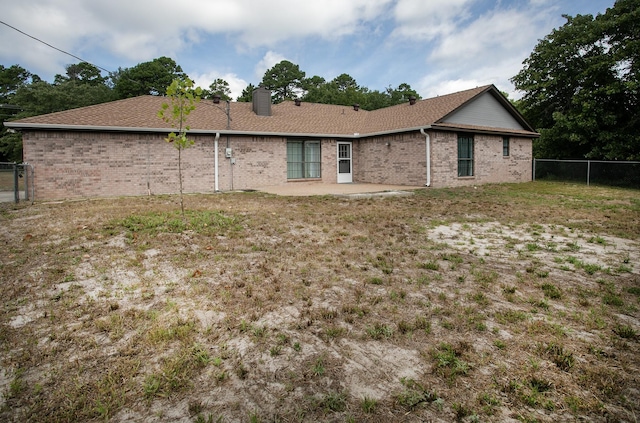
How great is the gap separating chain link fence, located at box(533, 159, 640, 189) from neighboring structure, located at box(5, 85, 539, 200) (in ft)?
3.14

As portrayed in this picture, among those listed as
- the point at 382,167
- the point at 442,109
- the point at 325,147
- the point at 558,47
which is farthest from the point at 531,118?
the point at 325,147

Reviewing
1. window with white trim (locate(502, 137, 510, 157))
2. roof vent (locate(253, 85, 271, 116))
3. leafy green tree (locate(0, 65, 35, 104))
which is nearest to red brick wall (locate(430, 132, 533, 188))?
window with white trim (locate(502, 137, 510, 157))

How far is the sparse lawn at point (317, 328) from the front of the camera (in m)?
1.74

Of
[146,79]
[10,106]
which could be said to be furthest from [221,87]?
[10,106]

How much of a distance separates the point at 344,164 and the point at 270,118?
14.3 ft

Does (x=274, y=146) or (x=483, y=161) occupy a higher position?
(x=274, y=146)

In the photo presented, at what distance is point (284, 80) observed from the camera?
42.8m

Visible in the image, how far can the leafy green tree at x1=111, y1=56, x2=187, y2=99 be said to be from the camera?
117 ft

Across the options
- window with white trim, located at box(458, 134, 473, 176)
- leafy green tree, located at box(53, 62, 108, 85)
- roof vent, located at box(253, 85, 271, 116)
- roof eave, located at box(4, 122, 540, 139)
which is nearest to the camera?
roof eave, located at box(4, 122, 540, 139)

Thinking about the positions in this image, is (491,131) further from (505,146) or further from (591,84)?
(591,84)

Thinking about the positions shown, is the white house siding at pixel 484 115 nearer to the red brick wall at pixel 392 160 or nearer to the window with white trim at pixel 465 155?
the window with white trim at pixel 465 155

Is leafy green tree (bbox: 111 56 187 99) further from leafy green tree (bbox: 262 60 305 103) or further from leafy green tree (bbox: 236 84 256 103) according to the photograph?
leafy green tree (bbox: 262 60 305 103)

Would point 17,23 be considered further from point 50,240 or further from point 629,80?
point 629,80

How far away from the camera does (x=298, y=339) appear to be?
2.38 metres
